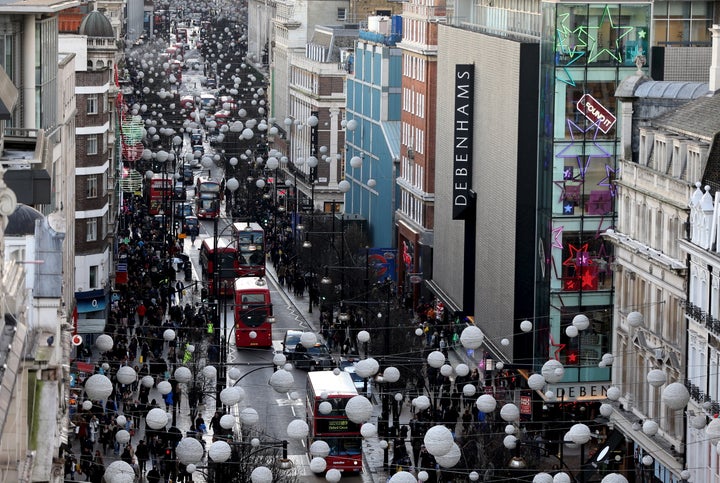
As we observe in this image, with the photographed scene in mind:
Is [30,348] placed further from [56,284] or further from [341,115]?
[341,115]

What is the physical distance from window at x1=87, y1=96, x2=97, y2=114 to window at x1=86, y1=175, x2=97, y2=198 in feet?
9.01

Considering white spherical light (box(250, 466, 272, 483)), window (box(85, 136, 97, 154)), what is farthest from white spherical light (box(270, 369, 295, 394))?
window (box(85, 136, 97, 154))

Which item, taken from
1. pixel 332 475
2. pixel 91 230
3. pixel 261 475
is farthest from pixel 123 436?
pixel 91 230

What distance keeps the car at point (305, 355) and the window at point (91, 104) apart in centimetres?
1262

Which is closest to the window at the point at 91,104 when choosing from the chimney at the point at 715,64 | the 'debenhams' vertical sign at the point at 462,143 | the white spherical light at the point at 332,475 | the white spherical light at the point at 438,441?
the 'debenhams' vertical sign at the point at 462,143

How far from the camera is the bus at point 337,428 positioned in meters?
66.1

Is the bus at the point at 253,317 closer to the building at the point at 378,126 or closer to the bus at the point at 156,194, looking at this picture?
the building at the point at 378,126

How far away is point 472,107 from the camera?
90375mm

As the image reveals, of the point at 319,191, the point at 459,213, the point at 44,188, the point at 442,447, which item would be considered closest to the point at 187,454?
the point at 442,447

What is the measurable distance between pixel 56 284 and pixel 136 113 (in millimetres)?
108679

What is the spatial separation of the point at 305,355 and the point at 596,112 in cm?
1642

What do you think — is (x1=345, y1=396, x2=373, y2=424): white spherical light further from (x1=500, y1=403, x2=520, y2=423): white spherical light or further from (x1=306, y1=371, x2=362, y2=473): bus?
(x1=306, y1=371, x2=362, y2=473): bus

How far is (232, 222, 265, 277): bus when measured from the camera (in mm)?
107312

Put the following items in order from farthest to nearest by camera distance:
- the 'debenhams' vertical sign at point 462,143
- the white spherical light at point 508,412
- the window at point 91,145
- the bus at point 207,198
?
the bus at point 207,198, the 'debenhams' vertical sign at point 462,143, the window at point 91,145, the white spherical light at point 508,412
